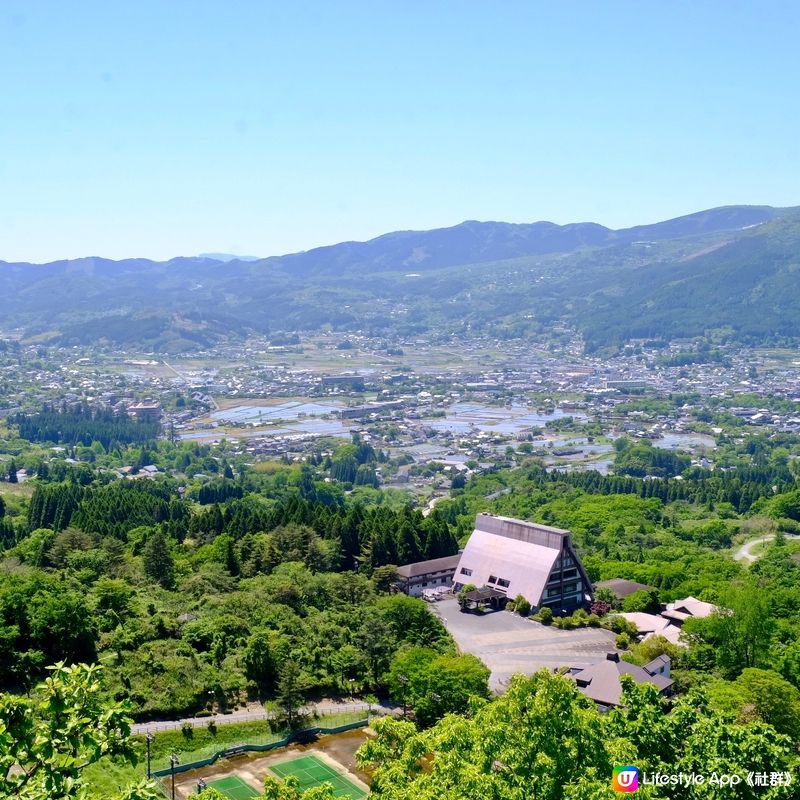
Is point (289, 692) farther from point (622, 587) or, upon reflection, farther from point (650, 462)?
point (650, 462)

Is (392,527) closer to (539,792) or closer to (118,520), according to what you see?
(118,520)

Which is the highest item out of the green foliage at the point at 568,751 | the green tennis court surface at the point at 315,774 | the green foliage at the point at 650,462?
the green foliage at the point at 568,751

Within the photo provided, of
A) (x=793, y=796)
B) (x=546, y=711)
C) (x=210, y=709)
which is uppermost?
(x=546, y=711)

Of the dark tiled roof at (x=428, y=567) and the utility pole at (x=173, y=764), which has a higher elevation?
the utility pole at (x=173, y=764)

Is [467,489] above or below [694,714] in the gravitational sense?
below

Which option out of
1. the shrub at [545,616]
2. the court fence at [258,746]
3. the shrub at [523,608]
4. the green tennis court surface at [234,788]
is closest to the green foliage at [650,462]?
the shrub at [523,608]

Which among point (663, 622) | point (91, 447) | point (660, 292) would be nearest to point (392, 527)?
point (663, 622)

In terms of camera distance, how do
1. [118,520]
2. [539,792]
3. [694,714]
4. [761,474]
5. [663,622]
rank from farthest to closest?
[761,474] → [118,520] → [663,622] → [694,714] → [539,792]

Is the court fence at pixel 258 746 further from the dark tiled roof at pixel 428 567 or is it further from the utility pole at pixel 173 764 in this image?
the dark tiled roof at pixel 428 567
